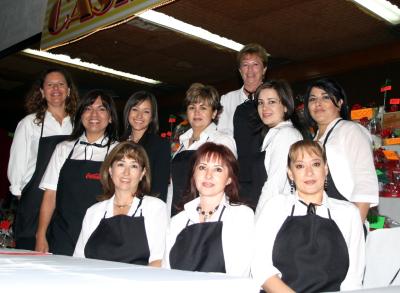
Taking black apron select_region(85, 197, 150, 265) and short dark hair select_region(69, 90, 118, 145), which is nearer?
black apron select_region(85, 197, 150, 265)

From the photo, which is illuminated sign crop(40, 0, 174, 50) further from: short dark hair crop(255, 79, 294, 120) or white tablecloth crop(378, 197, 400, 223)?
white tablecloth crop(378, 197, 400, 223)

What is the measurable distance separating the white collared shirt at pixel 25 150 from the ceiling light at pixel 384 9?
7.69 feet

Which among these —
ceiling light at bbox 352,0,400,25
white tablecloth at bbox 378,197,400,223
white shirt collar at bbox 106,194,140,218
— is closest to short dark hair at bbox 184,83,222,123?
white shirt collar at bbox 106,194,140,218

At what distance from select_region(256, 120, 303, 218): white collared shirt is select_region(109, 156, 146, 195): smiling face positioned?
2.04ft

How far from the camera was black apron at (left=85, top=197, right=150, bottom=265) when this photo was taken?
1963 mm

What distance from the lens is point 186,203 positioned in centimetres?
202

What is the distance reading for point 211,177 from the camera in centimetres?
198

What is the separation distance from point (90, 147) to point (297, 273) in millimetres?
1343

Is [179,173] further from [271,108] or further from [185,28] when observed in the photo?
[185,28]

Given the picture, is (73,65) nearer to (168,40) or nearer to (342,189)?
(168,40)

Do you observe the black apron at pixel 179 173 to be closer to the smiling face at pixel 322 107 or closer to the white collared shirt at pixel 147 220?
the white collared shirt at pixel 147 220

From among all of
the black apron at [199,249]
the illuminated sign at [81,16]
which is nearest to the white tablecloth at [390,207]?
the black apron at [199,249]

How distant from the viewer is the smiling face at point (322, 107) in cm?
217

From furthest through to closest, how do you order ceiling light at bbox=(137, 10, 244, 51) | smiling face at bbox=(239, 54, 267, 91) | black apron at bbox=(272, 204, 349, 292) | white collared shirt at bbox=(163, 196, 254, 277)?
ceiling light at bbox=(137, 10, 244, 51)
smiling face at bbox=(239, 54, 267, 91)
white collared shirt at bbox=(163, 196, 254, 277)
black apron at bbox=(272, 204, 349, 292)
